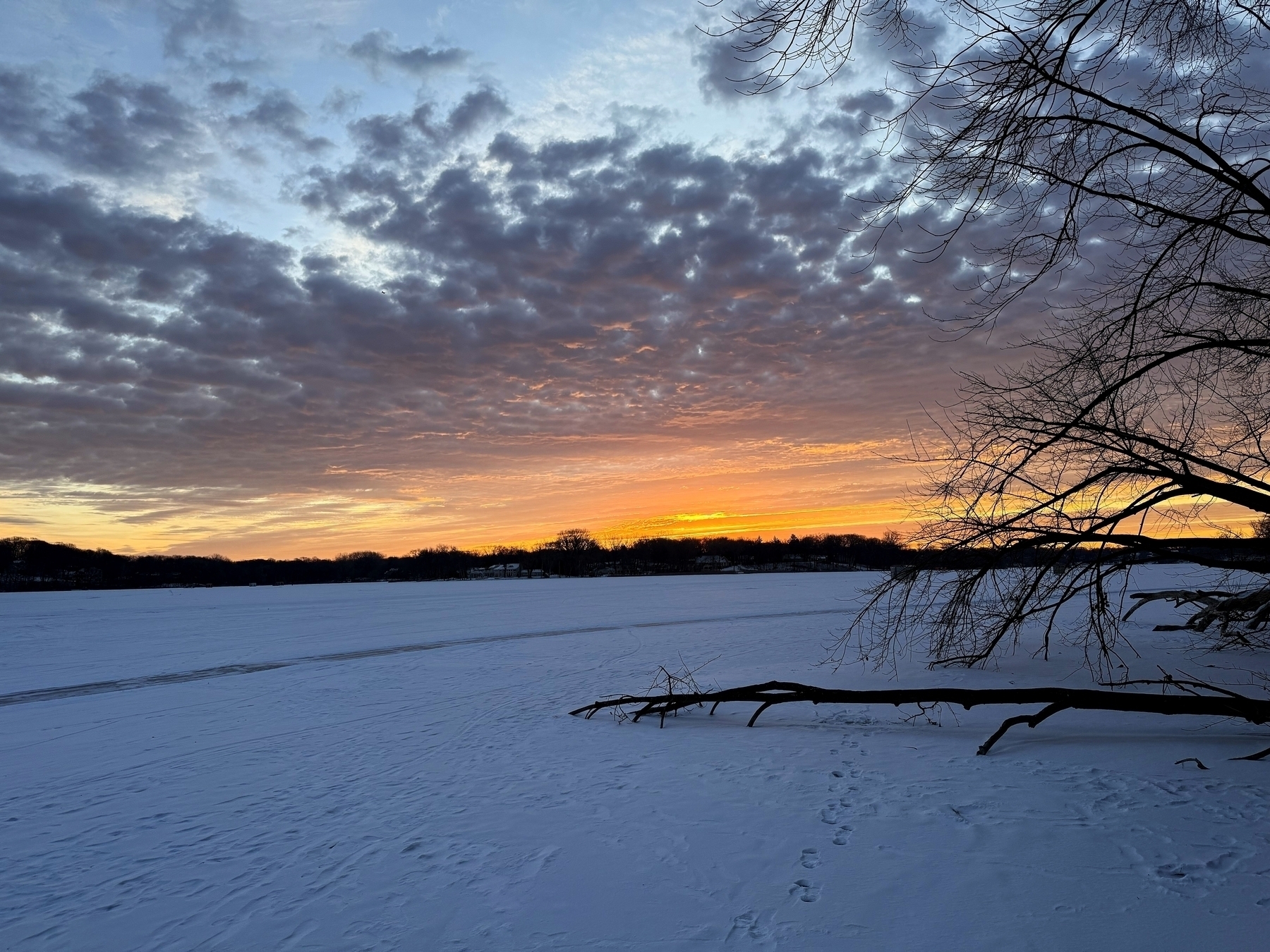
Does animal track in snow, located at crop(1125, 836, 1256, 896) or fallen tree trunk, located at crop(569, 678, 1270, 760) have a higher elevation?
fallen tree trunk, located at crop(569, 678, 1270, 760)

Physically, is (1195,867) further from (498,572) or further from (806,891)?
(498,572)

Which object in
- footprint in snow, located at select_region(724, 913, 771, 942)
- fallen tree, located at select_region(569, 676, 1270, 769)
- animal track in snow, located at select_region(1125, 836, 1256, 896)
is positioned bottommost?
footprint in snow, located at select_region(724, 913, 771, 942)

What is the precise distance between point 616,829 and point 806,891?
174cm

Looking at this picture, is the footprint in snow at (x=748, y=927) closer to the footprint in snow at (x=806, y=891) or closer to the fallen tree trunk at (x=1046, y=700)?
the footprint in snow at (x=806, y=891)

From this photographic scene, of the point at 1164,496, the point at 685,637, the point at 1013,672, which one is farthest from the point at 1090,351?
the point at 685,637

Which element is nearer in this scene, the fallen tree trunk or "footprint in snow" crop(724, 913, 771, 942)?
"footprint in snow" crop(724, 913, 771, 942)

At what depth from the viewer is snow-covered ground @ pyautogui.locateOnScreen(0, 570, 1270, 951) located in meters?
4.12

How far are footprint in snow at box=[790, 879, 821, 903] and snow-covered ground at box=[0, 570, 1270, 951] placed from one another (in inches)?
2.2

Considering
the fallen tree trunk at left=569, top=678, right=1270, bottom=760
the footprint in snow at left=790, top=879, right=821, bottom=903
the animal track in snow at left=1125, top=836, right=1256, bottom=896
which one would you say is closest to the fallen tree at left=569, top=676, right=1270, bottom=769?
the fallen tree trunk at left=569, top=678, right=1270, bottom=760

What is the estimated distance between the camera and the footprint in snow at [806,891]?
435 cm

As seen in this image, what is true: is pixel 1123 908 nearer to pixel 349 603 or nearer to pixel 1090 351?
pixel 1090 351

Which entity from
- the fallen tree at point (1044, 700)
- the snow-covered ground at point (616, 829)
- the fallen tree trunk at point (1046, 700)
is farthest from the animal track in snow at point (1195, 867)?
the fallen tree trunk at point (1046, 700)

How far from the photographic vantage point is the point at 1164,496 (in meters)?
7.43

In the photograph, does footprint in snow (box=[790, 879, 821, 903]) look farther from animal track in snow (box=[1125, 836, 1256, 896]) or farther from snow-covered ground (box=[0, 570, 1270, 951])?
animal track in snow (box=[1125, 836, 1256, 896])
